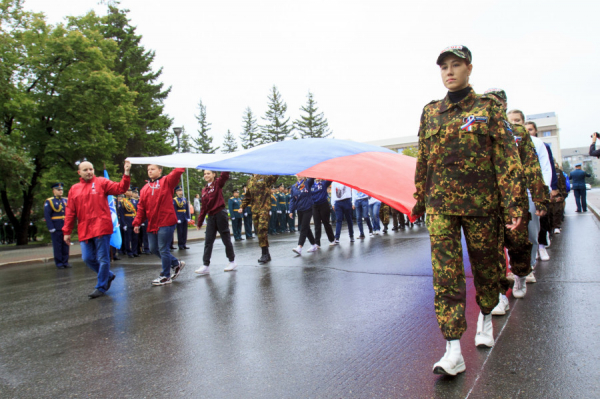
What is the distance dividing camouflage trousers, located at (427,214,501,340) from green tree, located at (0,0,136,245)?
2216cm

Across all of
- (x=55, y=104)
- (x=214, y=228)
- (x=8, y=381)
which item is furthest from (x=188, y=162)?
(x=55, y=104)

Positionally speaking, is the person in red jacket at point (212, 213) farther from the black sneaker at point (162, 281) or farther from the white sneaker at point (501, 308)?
→ the white sneaker at point (501, 308)

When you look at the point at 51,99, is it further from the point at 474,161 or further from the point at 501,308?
the point at 474,161

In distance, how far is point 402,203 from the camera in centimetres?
516

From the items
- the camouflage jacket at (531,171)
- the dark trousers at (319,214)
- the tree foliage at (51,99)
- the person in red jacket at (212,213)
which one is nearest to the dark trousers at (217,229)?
the person in red jacket at (212,213)

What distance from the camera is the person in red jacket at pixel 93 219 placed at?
668cm

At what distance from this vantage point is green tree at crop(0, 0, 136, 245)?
21562 mm

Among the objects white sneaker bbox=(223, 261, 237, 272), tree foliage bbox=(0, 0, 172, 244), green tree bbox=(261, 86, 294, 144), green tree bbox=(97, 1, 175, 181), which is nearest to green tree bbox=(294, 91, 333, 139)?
green tree bbox=(261, 86, 294, 144)

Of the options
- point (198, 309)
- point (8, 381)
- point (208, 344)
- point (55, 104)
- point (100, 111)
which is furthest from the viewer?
point (100, 111)

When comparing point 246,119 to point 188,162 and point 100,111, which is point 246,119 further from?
point 188,162

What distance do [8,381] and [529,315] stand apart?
14.7ft

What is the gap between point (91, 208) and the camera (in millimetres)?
6695

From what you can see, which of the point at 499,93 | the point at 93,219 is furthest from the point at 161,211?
the point at 499,93

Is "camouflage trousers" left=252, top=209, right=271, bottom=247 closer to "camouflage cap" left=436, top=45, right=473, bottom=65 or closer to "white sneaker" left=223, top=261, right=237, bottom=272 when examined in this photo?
"white sneaker" left=223, top=261, right=237, bottom=272
